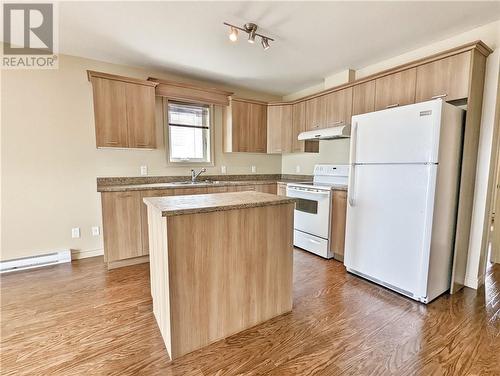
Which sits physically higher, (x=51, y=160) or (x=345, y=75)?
(x=345, y=75)

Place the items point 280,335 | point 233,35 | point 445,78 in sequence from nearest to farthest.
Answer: point 280,335 < point 233,35 < point 445,78

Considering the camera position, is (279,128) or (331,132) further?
(279,128)

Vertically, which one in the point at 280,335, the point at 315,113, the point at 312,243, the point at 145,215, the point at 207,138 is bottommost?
the point at 280,335

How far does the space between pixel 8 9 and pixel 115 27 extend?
2.77 feet

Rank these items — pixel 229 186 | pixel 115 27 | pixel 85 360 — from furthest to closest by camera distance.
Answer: pixel 229 186
pixel 115 27
pixel 85 360

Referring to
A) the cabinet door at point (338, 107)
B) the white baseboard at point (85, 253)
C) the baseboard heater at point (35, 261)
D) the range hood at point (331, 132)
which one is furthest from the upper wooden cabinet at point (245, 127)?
the baseboard heater at point (35, 261)

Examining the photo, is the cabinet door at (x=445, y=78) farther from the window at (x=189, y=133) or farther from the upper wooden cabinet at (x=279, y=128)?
the window at (x=189, y=133)

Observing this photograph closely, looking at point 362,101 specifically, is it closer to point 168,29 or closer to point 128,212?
point 168,29

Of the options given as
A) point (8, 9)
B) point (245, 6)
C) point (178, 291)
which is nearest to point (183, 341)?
point (178, 291)

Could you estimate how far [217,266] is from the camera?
167 centimetres

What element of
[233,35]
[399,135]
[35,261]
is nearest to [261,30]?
[233,35]

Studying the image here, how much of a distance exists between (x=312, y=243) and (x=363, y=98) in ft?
6.59

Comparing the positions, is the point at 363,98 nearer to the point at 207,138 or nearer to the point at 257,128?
the point at 257,128

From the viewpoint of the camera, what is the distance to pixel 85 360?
1.54m
